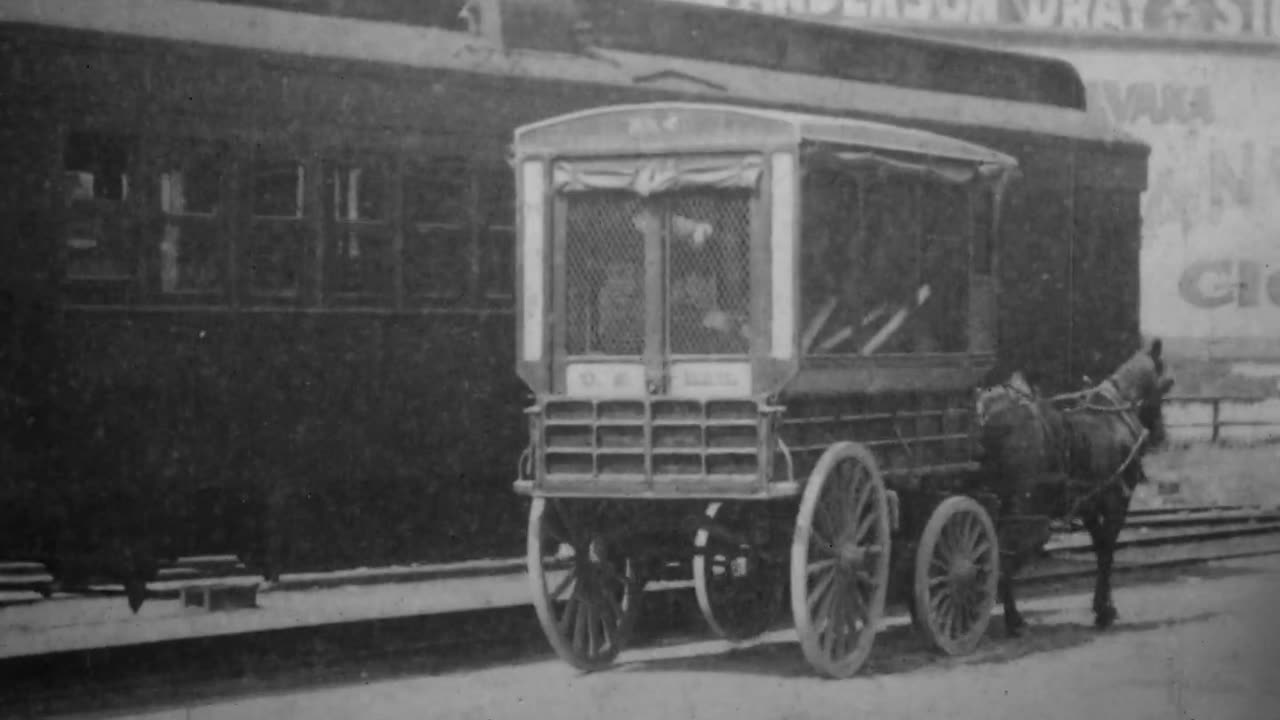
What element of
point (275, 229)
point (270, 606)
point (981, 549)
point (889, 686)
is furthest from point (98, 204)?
point (981, 549)

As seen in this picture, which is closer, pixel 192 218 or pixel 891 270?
pixel 891 270

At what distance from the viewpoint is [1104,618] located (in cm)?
1166

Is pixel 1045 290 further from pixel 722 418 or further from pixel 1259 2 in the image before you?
pixel 722 418

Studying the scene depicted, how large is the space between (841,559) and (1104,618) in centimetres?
286

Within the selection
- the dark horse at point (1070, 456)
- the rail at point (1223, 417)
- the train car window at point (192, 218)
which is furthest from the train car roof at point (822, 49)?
the rail at point (1223, 417)

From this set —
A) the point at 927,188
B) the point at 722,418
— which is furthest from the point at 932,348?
the point at 722,418

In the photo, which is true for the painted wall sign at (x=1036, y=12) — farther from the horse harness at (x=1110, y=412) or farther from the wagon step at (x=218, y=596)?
the wagon step at (x=218, y=596)

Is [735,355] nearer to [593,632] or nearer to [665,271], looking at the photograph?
[665,271]

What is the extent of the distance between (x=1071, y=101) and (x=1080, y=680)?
7.65 meters

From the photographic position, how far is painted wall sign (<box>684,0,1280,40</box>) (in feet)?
52.7

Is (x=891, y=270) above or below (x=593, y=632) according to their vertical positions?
above

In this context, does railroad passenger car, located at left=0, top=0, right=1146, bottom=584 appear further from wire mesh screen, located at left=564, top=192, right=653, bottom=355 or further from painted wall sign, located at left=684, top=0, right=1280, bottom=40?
painted wall sign, located at left=684, top=0, right=1280, bottom=40

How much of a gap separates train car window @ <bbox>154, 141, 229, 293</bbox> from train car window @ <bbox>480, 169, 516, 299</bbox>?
1654 millimetres

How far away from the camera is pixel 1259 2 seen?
13.0 meters
